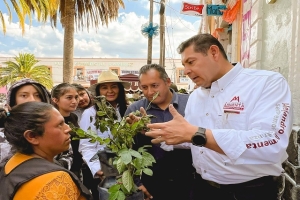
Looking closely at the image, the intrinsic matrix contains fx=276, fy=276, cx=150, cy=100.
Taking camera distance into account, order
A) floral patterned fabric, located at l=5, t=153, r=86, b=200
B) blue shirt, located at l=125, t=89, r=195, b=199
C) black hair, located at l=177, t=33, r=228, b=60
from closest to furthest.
Answer: floral patterned fabric, located at l=5, t=153, r=86, b=200
black hair, located at l=177, t=33, r=228, b=60
blue shirt, located at l=125, t=89, r=195, b=199

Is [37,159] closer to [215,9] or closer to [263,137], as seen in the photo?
[263,137]

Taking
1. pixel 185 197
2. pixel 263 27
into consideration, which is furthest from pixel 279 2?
pixel 185 197

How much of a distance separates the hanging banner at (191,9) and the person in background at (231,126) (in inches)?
191

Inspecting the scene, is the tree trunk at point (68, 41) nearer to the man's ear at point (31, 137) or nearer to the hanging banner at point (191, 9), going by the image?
the hanging banner at point (191, 9)

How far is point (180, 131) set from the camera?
58.7 inches

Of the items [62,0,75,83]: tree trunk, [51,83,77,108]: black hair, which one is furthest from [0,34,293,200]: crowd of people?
Result: [62,0,75,83]: tree trunk

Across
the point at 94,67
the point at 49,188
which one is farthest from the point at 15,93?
the point at 94,67

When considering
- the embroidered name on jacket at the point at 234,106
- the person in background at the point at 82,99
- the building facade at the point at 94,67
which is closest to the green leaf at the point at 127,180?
the embroidered name on jacket at the point at 234,106

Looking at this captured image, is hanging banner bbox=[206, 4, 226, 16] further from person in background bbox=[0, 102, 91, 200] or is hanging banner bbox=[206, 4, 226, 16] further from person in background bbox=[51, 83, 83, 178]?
person in background bbox=[0, 102, 91, 200]

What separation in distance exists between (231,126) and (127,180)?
2.31 feet

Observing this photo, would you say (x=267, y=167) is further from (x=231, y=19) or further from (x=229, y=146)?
(x=231, y=19)

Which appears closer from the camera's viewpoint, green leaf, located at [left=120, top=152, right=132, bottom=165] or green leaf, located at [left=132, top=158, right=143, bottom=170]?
green leaf, located at [left=120, top=152, right=132, bottom=165]

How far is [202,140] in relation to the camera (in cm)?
145

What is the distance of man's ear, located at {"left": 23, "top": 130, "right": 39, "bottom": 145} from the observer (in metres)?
1.58
